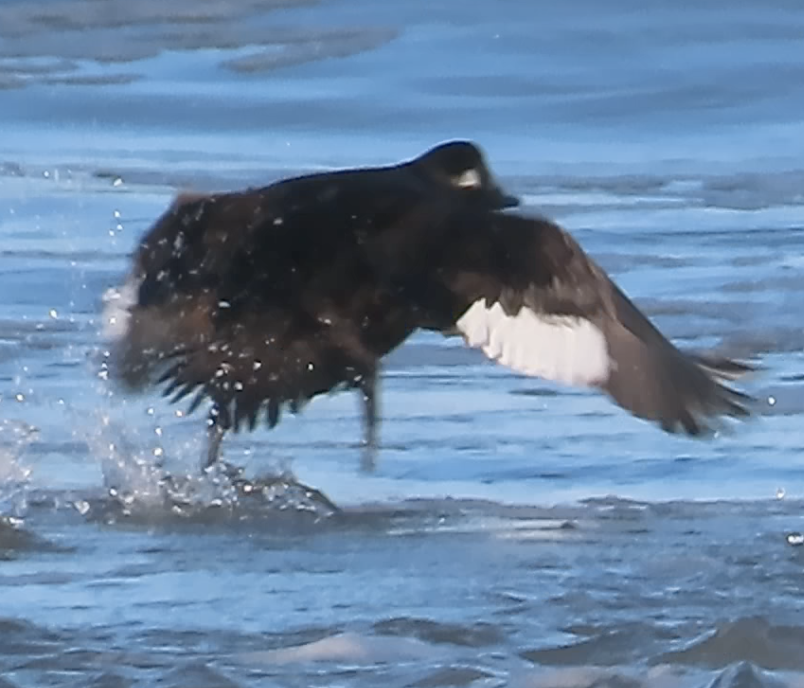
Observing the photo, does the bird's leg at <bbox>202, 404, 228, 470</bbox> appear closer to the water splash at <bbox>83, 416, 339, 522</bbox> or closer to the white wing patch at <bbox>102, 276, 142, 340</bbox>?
the water splash at <bbox>83, 416, 339, 522</bbox>

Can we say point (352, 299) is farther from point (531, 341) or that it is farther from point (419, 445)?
point (419, 445)

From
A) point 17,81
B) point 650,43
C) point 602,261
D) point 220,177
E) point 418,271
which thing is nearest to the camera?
point 418,271

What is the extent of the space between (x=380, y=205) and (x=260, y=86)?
4471 millimetres

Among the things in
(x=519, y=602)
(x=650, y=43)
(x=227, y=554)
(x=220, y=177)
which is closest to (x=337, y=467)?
(x=227, y=554)

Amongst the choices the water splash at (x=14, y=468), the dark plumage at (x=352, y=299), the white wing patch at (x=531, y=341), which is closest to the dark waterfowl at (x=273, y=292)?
the dark plumage at (x=352, y=299)

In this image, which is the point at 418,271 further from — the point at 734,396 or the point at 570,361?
the point at 734,396

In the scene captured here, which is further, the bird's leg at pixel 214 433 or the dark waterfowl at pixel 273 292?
the bird's leg at pixel 214 433

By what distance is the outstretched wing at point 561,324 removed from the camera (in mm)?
4980

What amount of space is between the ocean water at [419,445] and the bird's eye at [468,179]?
0.50 meters

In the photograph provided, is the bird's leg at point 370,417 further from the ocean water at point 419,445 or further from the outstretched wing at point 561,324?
the outstretched wing at point 561,324

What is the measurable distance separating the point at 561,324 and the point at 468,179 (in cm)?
48

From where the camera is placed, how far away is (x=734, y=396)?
5188mm

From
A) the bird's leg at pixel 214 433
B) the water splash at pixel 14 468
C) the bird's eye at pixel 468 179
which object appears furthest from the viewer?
the bird's eye at pixel 468 179

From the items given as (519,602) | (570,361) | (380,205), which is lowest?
(519,602)
